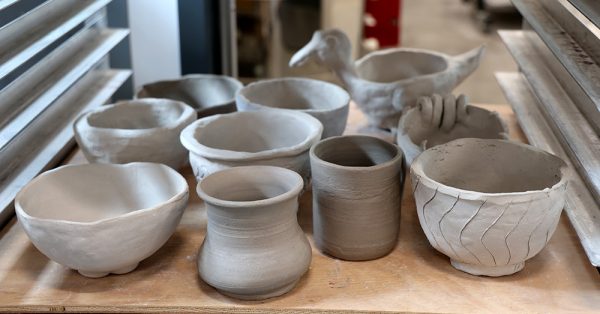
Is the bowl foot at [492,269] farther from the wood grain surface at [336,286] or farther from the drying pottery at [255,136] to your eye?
the drying pottery at [255,136]

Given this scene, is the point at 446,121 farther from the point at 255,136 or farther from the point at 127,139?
the point at 127,139

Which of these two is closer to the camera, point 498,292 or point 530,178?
point 498,292

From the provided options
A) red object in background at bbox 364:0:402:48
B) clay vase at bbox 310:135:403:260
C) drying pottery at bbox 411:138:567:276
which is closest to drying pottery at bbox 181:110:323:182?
clay vase at bbox 310:135:403:260

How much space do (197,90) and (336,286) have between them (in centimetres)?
61

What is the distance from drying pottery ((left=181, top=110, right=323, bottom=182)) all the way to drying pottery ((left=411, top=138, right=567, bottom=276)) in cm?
17

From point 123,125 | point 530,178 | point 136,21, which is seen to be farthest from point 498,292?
point 136,21

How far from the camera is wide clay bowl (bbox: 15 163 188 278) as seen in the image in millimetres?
884

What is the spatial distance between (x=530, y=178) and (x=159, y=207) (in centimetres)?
51

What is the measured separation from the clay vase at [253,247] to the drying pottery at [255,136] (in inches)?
3.7

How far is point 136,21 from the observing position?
5.32 ft

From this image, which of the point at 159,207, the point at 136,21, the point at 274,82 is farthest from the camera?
the point at 136,21

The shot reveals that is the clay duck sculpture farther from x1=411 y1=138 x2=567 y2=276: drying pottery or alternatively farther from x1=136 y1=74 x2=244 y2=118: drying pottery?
x1=411 y1=138 x2=567 y2=276: drying pottery

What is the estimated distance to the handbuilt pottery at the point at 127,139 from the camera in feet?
3.64

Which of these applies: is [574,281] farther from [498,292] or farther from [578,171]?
[578,171]
